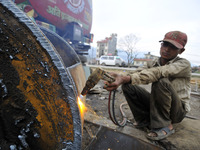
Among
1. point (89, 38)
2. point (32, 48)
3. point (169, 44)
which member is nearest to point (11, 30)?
point (32, 48)

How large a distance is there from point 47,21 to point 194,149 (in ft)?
17.2

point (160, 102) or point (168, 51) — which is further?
point (168, 51)

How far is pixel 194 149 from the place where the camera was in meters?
1.42

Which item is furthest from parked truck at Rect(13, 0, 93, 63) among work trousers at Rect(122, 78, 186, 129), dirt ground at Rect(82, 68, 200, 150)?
work trousers at Rect(122, 78, 186, 129)

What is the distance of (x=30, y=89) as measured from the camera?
1.78 feet

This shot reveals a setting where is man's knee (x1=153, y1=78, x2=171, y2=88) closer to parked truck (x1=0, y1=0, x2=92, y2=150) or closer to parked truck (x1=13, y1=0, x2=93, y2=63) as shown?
parked truck (x1=0, y1=0, x2=92, y2=150)

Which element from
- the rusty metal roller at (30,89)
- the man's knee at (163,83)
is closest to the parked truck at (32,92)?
the rusty metal roller at (30,89)

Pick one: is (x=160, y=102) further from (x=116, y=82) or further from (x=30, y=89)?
(x=30, y=89)

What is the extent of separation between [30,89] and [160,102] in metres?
1.53

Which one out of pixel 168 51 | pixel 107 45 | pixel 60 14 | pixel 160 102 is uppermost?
pixel 107 45

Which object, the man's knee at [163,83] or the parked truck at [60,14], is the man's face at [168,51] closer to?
the man's knee at [163,83]

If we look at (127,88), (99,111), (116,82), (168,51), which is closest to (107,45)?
(99,111)

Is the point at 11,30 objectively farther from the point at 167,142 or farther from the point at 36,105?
the point at 167,142

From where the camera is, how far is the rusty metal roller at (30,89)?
0.52 meters
